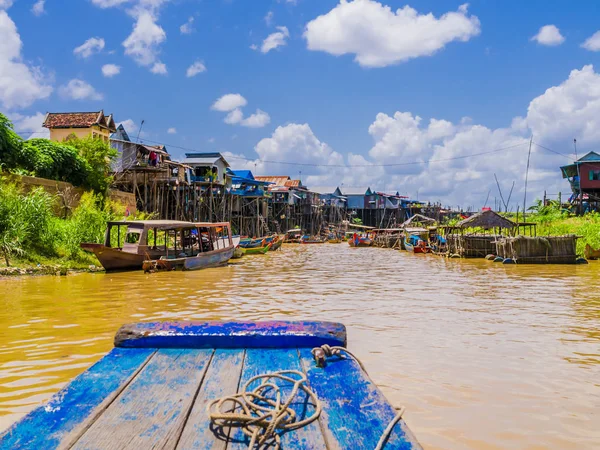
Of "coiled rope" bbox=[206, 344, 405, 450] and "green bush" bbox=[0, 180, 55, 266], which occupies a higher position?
"green bush" bbox=[0, 180, 55, 266]

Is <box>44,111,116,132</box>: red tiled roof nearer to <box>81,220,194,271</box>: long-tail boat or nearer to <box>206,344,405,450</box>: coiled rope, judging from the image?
<box>81,220,194,271</box>: long-tail boat

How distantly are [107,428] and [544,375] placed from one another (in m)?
5.14

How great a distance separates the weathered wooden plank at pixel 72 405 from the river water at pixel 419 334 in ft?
7.07

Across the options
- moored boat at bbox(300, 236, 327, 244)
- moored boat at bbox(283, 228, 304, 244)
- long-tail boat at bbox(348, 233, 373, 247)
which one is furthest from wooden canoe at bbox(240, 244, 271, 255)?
moored boat at bbox(300, 236, 327, 244)

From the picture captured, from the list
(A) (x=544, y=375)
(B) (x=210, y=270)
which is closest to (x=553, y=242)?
(B) (x=210, y=270)

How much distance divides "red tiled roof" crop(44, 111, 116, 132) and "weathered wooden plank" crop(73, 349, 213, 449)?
3227 centimetres

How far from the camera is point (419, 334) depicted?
310 inches

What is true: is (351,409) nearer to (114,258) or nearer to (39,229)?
(114,258)

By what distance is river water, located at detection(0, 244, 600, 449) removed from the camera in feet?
15.1

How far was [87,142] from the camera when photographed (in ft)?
87.7

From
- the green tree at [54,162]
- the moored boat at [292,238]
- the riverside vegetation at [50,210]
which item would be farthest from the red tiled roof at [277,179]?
the green tree at [54,162]

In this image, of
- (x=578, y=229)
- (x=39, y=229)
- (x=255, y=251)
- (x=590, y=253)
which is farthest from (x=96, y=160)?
(x=578, y=229)

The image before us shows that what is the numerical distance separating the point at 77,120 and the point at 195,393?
34.0m

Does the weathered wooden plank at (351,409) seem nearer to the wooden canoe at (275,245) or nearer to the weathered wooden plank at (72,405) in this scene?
the weathered wooden plank at (72,405)
